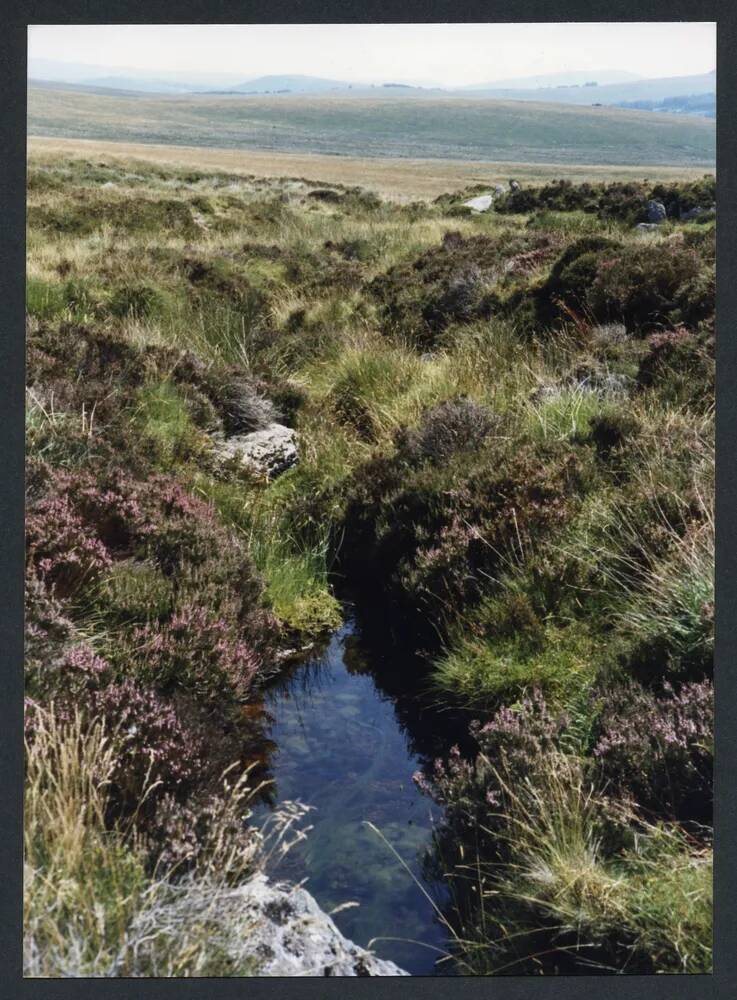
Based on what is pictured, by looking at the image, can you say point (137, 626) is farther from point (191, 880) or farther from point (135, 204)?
point (135, 204)

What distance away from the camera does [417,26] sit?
431 cm

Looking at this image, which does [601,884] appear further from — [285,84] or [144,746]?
[285,84]

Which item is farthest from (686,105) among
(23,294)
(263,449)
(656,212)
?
(656,212)

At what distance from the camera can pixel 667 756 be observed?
158 inches

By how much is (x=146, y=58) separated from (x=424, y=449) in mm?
3203

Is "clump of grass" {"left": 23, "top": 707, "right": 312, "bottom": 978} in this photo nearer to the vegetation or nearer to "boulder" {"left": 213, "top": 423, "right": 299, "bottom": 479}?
the vegetation

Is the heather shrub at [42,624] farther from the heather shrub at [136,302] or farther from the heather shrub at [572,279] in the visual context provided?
the heather shrub at [572,279]

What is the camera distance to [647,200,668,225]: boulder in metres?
15.5

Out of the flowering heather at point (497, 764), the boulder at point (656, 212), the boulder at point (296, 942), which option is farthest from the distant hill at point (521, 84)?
the boulder at point (656, 212)

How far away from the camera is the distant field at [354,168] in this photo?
34.4 meters

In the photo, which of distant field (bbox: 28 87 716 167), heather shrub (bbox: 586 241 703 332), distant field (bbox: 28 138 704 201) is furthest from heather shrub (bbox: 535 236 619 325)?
distant field (bbox: 28 87 716 167)

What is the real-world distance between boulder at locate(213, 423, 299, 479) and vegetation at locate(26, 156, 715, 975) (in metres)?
0.14

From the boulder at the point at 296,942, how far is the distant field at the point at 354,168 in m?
23.6
